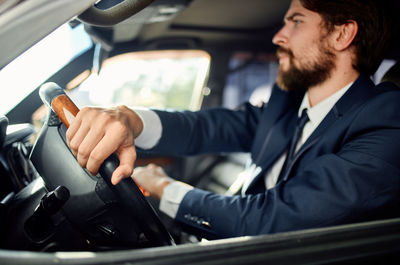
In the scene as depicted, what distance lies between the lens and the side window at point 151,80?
6.86 feet

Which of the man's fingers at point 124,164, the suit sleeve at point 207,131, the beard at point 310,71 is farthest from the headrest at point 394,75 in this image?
the man's fingers at point 124,164

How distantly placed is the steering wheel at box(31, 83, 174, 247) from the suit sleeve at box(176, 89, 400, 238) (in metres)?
0.32

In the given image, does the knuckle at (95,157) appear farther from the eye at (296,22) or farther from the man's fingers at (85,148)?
the eye at (296,22)

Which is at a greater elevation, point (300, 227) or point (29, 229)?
point (29, 229)

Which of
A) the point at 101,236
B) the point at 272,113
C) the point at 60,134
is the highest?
the point at 60,134

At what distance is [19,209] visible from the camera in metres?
0.88

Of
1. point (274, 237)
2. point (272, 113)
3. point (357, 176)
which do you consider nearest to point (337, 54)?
point (272, 113)

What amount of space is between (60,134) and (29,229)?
24 cm

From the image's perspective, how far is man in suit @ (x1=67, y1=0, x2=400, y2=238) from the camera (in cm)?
95

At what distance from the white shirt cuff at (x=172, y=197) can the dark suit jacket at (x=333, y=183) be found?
1.2 inches

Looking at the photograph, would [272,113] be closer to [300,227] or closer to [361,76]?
[361,76]

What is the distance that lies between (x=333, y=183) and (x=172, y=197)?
0.56 metres

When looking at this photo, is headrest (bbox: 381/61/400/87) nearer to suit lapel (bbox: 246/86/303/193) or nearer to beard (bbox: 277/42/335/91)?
beard (bbox: 277/42/335/91)

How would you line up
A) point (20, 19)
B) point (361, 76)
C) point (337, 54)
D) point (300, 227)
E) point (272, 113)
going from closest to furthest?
point (20, 19), point (300, 227), point (361, 76), point (337, 54), point (272, 113)
